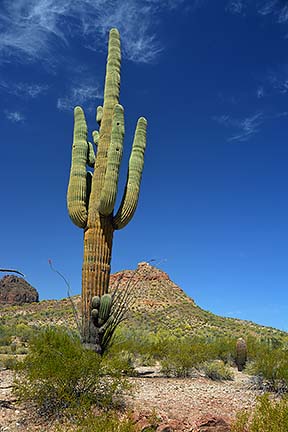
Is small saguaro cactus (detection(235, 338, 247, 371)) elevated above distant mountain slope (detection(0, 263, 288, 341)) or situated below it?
below

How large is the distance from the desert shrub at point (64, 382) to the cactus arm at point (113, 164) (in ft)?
14.2

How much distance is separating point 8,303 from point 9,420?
53.2m

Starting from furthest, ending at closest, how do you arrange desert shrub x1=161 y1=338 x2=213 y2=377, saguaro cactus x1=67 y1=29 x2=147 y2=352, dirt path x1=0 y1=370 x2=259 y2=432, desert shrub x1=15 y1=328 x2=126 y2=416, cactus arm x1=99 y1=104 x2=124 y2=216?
1. desert shrub x1=161 y1=338 x2=213 y2=377
2. cactus arm x1=99 y1=104 x2=124 y2=216
3. saguaro cactus x1=67 y1=29 x2=147 y2=352
4. desert shrub x1=15 y1=328 x2=126 y2=416
5. dirt path x1=0 y1=370 x2=259 y2=432

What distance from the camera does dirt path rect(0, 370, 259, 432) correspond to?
7836mm

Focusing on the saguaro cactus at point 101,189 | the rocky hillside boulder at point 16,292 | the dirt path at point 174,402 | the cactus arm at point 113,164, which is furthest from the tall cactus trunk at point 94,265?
the rocky hillside boulder at point 16,292

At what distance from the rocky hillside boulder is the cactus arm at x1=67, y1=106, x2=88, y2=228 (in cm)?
4861

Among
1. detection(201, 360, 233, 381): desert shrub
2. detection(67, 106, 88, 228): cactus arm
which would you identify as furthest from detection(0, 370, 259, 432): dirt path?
detection(67, 106, 88, 228): cactus arm

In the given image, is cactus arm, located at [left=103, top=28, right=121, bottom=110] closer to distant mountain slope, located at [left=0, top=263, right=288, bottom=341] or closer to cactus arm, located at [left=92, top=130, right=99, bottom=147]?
cactus arm, located at [left=92, top=130, right=99, bottom=147]

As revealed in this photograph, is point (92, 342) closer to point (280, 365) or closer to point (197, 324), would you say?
point (280, 365)

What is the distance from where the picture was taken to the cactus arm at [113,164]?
41.1 ft

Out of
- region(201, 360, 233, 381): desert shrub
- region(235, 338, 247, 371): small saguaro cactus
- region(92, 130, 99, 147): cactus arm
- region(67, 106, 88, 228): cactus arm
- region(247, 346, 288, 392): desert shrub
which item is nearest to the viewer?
region(247, 346, 288, 392): desert shrub

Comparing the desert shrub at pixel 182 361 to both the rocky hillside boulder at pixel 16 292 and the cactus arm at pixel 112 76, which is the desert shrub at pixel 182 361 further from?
the rocky hillside boulder at pixel 16 292

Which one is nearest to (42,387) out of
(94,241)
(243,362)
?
(94,241)

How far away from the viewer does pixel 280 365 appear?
40.3ft
